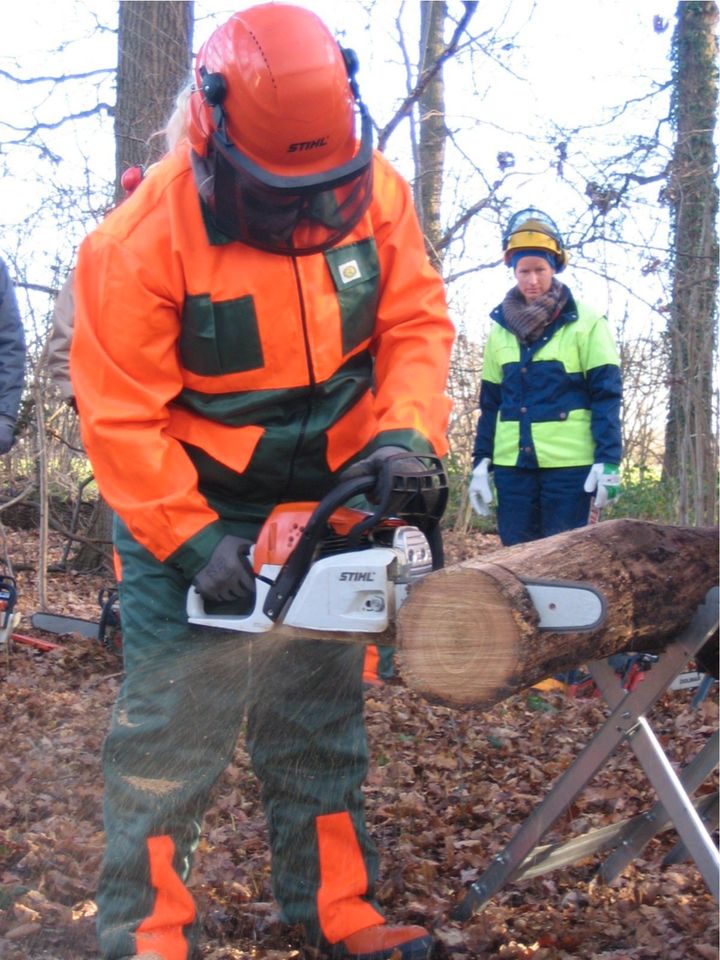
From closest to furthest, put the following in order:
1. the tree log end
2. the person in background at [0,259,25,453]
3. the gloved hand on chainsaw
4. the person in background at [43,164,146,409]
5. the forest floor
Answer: the tree log end, the gloved hand on chainsaw, the forest floor, the person in background at [43,164,146,409], the person in background at [0,259,25,453]

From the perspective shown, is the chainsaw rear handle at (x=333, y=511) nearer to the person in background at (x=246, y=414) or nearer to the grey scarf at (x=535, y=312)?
the person in background at (x=246, y=414)

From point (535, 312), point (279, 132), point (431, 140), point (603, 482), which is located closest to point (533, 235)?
point (535, 312)

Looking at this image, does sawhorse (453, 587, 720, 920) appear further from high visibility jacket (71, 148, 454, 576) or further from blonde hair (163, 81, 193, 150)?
blonde hair (163, 81, 193, 150)

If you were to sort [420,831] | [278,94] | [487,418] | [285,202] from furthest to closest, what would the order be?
[487,418] < [420,831] < [285,202] < [278,94]

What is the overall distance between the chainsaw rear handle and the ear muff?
0.92 meters

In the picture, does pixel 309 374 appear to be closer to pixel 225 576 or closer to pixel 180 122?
pixel 225 576

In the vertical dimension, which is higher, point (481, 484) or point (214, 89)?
point (214, 89)

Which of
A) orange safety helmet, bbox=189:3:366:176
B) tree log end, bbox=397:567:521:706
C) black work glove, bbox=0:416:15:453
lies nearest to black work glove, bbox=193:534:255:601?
tree log end, bbox=397:567:521:706

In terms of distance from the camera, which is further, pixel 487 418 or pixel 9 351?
pixel 487 418

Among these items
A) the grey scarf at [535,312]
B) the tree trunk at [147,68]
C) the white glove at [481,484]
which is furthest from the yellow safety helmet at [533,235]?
the tree trunk at [147,68]

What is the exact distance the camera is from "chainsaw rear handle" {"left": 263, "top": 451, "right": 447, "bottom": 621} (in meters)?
2.35

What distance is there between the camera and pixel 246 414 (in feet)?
8.72

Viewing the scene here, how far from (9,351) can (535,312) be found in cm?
271

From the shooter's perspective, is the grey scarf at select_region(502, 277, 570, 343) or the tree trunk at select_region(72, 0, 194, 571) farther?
the tree trunk at select_region(72, 0, 194, 571)
